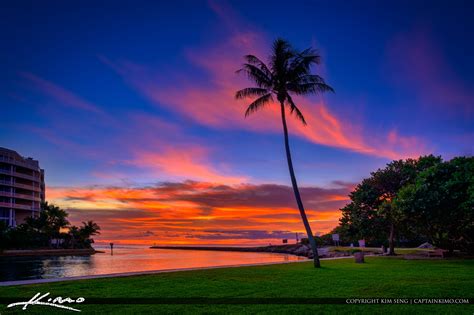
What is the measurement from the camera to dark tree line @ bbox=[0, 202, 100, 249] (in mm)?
81631

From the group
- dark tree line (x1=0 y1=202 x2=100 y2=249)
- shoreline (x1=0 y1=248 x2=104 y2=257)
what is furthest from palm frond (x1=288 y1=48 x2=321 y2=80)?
dark tree line (x1=0 y1=202 x2=100 y2=249)

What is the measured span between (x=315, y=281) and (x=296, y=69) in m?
15.4

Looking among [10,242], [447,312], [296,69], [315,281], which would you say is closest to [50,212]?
[10,242]

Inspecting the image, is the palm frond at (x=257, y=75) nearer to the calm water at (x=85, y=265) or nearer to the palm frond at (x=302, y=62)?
the palm frond at (x=302, y=62)

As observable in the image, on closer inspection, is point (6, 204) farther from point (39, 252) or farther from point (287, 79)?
point (287, 79)

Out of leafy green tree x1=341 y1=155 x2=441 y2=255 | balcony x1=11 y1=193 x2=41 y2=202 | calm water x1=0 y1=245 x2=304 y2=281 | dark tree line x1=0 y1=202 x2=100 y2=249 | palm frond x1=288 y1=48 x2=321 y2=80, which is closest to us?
palm frond x1=288 y1=48 x2=321 y2=80

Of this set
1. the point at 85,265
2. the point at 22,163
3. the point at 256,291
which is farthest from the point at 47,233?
the point at 256,291

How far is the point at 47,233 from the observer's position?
93750 mm

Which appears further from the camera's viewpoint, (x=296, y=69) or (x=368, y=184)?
(x=368, y=184)

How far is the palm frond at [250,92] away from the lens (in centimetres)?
2806

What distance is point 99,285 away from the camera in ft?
49.4

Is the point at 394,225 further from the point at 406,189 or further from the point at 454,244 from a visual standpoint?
the point at 406,189

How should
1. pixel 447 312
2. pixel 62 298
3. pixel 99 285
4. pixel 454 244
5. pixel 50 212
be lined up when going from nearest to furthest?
pixel 447 312
pixel 62 298
pixel 99 285
pixel 454 244
pixel 50 212

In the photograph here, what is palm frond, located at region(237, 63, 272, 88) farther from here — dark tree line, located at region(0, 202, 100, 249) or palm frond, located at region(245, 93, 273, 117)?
dark tree line, located at region(0, 202, 100, 249)
